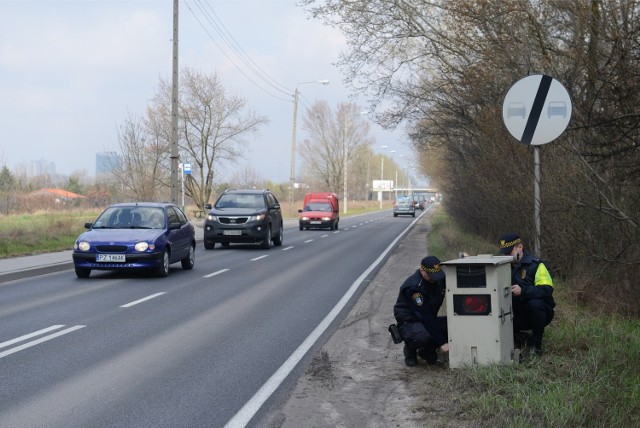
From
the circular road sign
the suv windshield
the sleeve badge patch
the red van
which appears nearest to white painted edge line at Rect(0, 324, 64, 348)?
the sleeve badge patch

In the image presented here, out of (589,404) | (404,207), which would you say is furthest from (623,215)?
(404,207)

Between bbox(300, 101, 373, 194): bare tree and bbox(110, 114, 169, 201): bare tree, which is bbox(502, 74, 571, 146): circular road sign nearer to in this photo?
bbox(110, 114, 169, 201): bare tree

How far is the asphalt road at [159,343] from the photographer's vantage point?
6.32 meters

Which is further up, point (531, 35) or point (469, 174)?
point (531, 35)

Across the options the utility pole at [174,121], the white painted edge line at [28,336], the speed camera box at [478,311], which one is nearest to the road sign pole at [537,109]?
the speed camera box at [478,311]

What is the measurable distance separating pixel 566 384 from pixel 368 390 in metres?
1.57

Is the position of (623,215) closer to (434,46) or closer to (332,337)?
(332,337)

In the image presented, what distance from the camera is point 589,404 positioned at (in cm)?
564

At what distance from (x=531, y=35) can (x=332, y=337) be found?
27.1 feet

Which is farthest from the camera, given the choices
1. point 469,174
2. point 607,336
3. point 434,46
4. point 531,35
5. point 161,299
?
point 469,174

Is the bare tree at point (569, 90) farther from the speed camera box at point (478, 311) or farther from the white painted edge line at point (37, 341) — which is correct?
the white painted edge line at point (37, 341)

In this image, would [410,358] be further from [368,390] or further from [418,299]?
[368,390]

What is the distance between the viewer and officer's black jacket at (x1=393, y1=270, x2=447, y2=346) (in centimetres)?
760

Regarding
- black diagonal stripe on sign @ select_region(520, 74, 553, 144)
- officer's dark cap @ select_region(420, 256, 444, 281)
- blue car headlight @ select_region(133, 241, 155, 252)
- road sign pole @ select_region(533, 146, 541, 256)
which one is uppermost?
black diagonal stripe on sign @ select_region(520, 74, 553, 144)
